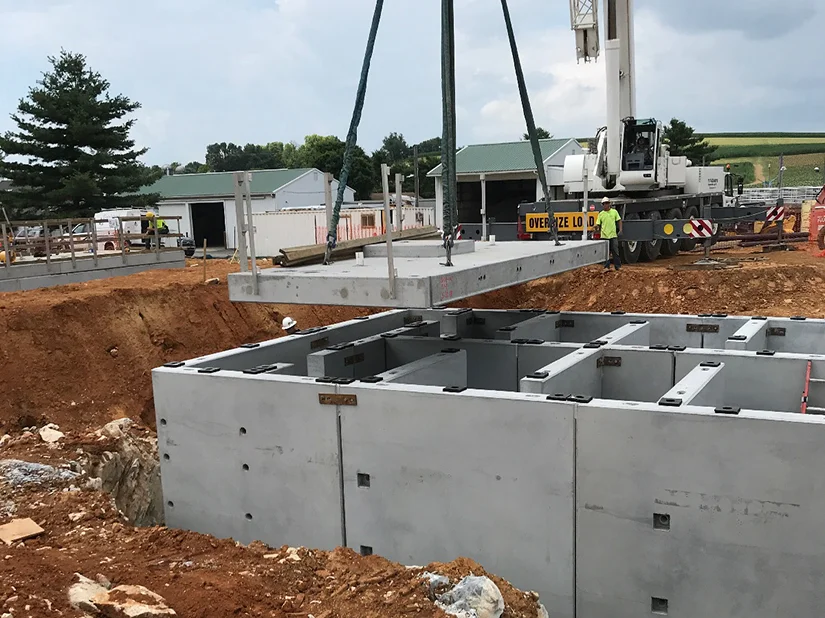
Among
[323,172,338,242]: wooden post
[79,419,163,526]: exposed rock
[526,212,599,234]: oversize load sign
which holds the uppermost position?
[323,172,338,242]: wooden post

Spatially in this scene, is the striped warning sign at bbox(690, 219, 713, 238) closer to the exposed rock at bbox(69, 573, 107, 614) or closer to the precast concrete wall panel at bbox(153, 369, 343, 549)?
the precast concrete wall panel at bbox(153, 369, 343, 549)

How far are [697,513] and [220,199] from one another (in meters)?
Answer: 40.3

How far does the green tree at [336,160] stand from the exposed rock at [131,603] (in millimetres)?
47607

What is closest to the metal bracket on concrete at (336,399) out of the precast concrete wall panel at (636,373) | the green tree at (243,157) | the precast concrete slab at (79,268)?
the precast concrete wall panel at (636,373)

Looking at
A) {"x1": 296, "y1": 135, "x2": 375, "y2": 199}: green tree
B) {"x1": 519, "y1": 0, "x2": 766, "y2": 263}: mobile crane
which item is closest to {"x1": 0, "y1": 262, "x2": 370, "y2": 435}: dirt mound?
{"x1": 519, "y1": 0, "x2": 766, "y2": 263}: mobile crane

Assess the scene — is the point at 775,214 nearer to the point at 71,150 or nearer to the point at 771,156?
the point at 71,150

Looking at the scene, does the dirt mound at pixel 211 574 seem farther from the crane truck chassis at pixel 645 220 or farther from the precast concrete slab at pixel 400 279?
the crane truck chassis at pixel 645 220

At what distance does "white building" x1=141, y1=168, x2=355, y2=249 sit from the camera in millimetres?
42438

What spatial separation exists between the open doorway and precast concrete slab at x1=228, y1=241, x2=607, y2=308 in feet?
128

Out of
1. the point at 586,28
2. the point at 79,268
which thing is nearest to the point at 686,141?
the point at 586,28

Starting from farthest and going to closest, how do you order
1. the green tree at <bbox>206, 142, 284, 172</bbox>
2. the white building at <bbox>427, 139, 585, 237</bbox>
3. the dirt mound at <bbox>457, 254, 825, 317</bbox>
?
the green tree at <bbox>206, 142, 284, 172</bbox>
the white building at <bbox>427, 139, 585, 237</bbox>
the dirt mound at <bbox>457, 254, 825, 317</bbox>

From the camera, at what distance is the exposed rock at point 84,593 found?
338 cm

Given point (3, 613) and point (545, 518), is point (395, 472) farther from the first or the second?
point (3, 613)

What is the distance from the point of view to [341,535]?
17.3 feet
